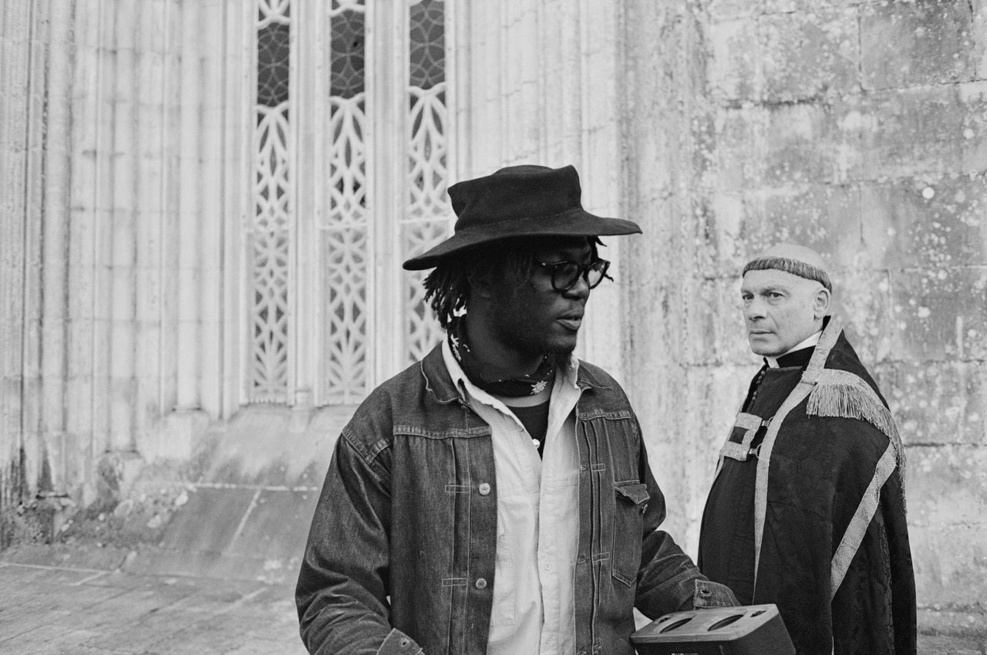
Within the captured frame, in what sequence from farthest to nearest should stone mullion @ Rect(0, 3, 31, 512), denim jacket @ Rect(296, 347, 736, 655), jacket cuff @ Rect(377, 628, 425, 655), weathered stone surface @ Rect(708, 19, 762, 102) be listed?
stone mullion @ Rect(0, 3, 31, 512), weathered stone surface @ Rect(708, 19, 762, 102), denim jacket @ Rect(296, 347, 736, 655), jacket cuff @ Rect(377, 628, 425, 655)

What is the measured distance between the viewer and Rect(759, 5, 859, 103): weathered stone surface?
16.6 ft

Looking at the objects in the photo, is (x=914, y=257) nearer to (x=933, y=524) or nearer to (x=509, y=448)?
(x=933, y=524)

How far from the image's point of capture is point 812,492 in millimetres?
3111

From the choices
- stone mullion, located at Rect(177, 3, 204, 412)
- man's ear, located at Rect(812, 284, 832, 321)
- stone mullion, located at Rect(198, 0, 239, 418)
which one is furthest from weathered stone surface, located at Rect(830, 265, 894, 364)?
stone mullion, located at Rect(177, 3, 204, 412)

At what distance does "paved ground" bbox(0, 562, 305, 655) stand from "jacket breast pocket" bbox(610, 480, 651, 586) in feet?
9.13

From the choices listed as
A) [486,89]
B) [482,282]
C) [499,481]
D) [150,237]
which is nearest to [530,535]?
[499,481]

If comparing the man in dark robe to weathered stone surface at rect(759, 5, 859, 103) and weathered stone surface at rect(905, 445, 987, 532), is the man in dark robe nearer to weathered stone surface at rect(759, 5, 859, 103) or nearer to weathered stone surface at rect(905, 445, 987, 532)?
weathered stone surface at rect(905, 445, 987, 532)

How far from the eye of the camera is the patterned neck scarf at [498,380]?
2051mm

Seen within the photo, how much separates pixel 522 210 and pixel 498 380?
34cm

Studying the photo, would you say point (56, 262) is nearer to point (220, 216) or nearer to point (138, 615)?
point (220, 216)

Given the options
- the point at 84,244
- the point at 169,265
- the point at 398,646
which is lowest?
the point at 398,646

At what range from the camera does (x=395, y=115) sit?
6.09m

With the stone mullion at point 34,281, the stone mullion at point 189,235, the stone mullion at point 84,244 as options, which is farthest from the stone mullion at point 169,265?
the stone mullion at point 34,281

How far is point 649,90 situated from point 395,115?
1.62 metres
